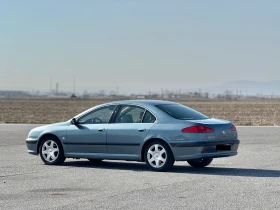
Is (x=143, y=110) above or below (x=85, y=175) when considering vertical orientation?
above

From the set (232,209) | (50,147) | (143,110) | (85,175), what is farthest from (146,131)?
(232,209)

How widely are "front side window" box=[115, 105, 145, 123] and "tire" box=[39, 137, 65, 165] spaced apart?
1461 millimetres

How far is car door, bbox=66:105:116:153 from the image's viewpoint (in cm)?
1374

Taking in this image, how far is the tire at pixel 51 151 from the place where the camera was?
46.7 feet

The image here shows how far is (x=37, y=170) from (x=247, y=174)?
4037 millimetres

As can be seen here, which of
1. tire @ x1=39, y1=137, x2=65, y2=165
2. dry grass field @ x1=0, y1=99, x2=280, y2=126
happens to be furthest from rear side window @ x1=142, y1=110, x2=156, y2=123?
dry grass field @ x1=0, y1=99, x2=280, y2=126

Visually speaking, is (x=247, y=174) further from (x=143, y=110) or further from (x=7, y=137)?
(x=7, y=137)

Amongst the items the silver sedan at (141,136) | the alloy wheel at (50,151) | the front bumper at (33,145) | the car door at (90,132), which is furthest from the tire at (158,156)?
the front bumper at (33,145)

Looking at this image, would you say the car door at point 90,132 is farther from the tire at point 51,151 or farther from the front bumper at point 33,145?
the front bumper at point 33,145

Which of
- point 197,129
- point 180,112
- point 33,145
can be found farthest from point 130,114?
point 33,145

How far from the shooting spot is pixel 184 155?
41.7 feet

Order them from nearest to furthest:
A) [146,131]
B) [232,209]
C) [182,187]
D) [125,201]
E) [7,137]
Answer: [232,209] < [125,201] < [182,187] < [146,131] < [7,137]

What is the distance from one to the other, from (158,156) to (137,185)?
78.8 inches

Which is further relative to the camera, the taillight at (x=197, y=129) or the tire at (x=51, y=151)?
the tire at (x=51, y=151)
